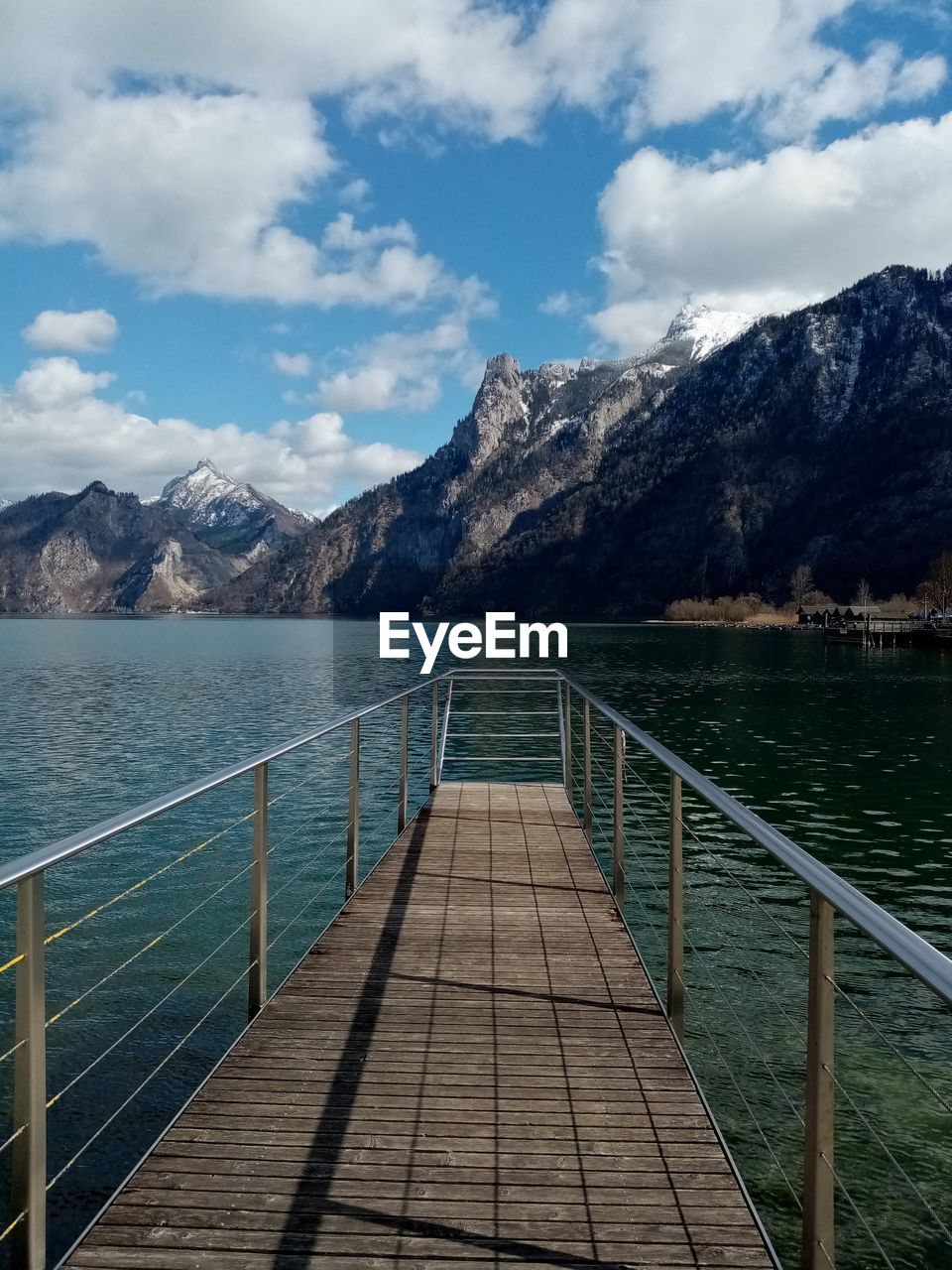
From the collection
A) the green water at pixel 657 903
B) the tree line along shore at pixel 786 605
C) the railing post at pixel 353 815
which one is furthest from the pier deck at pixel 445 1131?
the tree line along shore at pixel 786 605

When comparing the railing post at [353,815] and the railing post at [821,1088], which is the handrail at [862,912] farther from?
the railing post at [353,815]

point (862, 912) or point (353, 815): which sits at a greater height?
point (862, 912)

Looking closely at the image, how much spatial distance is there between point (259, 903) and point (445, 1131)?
1579mm

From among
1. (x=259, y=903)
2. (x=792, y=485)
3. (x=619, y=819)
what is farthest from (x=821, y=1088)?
(x=792, y=485)

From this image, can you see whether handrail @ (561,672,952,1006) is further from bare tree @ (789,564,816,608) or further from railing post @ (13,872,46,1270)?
bare tree @ (789,564,816,608)

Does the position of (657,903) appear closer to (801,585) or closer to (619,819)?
(619,819)

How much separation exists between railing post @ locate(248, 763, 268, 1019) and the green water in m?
0.88

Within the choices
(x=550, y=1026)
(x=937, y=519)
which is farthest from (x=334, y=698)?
(x=937, y=519)

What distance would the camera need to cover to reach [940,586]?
9081cm

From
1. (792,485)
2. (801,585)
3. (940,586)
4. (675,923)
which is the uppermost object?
(792,485)

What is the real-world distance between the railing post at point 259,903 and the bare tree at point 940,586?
95951mm

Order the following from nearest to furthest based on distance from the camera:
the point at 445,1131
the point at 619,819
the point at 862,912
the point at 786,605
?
the point at 862,912 → the point at 445,1131 → the point at 619,819 → the point at 786,605

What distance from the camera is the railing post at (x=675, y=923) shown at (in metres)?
4.09

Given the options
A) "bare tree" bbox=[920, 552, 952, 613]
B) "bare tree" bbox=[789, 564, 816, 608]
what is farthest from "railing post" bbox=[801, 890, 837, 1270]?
"bare tree" bbox=[789, 564, 816, 608]
